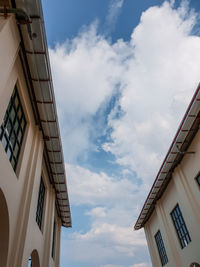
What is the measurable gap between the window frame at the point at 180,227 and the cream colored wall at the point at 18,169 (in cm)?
1085

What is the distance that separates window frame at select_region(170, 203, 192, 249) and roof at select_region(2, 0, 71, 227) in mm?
10148

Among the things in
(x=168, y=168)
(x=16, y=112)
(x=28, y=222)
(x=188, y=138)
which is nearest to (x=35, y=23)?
(x=16, y=112)

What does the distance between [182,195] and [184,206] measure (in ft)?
2.50

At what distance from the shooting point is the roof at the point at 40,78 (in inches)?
321

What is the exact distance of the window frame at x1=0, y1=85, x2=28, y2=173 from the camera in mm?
8227

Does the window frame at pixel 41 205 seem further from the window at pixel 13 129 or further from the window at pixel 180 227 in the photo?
the window at pixel 180 227

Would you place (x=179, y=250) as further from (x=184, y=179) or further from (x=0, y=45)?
(x=0, y=45)

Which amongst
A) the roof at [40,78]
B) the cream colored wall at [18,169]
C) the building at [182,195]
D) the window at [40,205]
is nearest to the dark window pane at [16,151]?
the cream colored wall at [18,169]

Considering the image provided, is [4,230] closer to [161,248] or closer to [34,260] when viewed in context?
[34,260]

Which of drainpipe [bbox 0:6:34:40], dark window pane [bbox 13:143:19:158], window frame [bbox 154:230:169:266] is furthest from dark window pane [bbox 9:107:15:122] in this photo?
window frame [bbox 154:230:169:266]

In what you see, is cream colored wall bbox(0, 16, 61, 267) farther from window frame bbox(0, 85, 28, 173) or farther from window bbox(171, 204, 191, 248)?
window bbox(171, 204, 191, 248)

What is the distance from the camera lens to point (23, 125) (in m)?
10.5

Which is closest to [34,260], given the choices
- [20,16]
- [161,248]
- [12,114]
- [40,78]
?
[12,114]

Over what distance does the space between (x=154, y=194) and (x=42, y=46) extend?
639 inches
